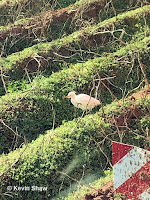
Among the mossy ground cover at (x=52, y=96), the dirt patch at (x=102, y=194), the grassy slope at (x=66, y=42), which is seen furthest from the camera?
the grassy slope at (x=66, y=42)

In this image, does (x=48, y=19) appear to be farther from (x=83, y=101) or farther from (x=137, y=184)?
(x=137, y=184)

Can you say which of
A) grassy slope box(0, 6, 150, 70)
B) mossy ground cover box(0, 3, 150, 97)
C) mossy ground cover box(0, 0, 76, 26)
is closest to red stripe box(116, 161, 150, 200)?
mossy ground cover box(0, 3, 150, 97)

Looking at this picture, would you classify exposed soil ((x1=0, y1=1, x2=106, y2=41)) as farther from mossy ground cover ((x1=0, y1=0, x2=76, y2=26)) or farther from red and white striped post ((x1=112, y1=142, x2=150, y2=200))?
red and white striped post ((x1=112, y1=142, x2=150, y2=200))

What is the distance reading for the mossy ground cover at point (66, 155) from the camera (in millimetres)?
5879

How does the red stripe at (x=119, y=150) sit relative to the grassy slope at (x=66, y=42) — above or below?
above

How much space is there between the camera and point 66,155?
625 cm

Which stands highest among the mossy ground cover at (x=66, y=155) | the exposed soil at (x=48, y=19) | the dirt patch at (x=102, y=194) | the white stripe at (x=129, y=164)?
the white stripe at (x=129, y=164)

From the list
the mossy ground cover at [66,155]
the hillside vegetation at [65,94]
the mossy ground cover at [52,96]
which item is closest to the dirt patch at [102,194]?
the hillside vegetation at [65,94]

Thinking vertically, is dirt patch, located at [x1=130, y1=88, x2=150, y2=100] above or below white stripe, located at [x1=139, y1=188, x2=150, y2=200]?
below

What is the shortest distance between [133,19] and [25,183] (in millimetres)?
6622

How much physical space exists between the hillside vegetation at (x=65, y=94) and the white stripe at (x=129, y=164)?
0.85 ft

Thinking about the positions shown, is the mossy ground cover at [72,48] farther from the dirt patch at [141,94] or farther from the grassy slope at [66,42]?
the dirt patch at [141,94]

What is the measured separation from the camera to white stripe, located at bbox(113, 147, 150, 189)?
444 centimetres

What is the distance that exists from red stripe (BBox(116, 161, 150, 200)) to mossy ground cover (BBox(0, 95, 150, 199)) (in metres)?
0.98
